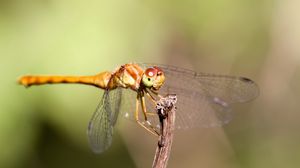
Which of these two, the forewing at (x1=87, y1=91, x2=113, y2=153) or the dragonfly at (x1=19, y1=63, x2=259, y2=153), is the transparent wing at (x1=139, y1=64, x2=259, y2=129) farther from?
the forewing at (x1=87, y1=91, x2=113, y2=153)

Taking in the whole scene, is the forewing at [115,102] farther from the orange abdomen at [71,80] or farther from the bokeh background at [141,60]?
the bokeh background at [141,60]

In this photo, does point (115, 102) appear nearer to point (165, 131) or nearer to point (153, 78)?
point (153, 78)

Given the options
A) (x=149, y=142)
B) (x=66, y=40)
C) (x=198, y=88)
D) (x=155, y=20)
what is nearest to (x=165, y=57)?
(x=155, y=20)

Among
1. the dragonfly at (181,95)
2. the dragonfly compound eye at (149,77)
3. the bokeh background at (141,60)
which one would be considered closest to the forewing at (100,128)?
the dragonfly at (181,95)

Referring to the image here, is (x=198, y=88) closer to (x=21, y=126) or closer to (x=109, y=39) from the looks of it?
(x=109, y=39)

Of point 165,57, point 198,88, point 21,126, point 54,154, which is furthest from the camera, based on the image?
point 165,57
